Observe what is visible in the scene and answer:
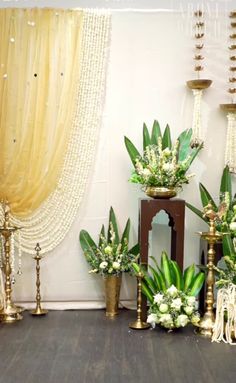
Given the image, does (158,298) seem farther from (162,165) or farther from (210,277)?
(162,165)

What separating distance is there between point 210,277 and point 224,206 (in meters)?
0.47

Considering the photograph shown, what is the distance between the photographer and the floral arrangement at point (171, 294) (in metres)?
2.91

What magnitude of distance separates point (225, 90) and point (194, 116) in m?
0.33

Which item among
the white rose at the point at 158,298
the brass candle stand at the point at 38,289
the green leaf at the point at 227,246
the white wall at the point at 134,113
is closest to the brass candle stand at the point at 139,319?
the white rose at the point at 158,298

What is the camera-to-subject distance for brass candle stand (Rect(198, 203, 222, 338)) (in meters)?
2.93

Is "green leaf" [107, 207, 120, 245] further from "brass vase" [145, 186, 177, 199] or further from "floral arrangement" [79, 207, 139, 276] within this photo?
"brass vase" [145, 186, 177, 199]

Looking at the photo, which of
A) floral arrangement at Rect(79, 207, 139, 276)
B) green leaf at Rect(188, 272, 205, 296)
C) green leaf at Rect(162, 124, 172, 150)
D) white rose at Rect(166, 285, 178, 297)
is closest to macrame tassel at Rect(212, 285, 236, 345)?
green leaf at Rect(188, 272, 205, 296)

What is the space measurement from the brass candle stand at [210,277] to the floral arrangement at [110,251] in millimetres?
553

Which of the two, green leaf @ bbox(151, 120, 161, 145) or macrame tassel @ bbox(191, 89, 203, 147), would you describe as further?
macrame tassel @ bbox(191, 89, 203, 147)

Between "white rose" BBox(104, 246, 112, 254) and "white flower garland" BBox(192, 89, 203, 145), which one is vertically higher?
"white flower garland" BBox(192, 89, 203, 145)

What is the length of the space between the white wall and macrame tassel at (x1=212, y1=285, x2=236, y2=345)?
2.43 ft

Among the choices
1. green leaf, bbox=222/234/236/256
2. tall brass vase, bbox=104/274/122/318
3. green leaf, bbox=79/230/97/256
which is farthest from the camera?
green leaf, bbox=79/230/97/256

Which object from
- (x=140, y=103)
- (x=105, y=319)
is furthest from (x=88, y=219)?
(x=140, y=103)

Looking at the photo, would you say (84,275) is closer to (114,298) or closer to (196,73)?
(114,298)
